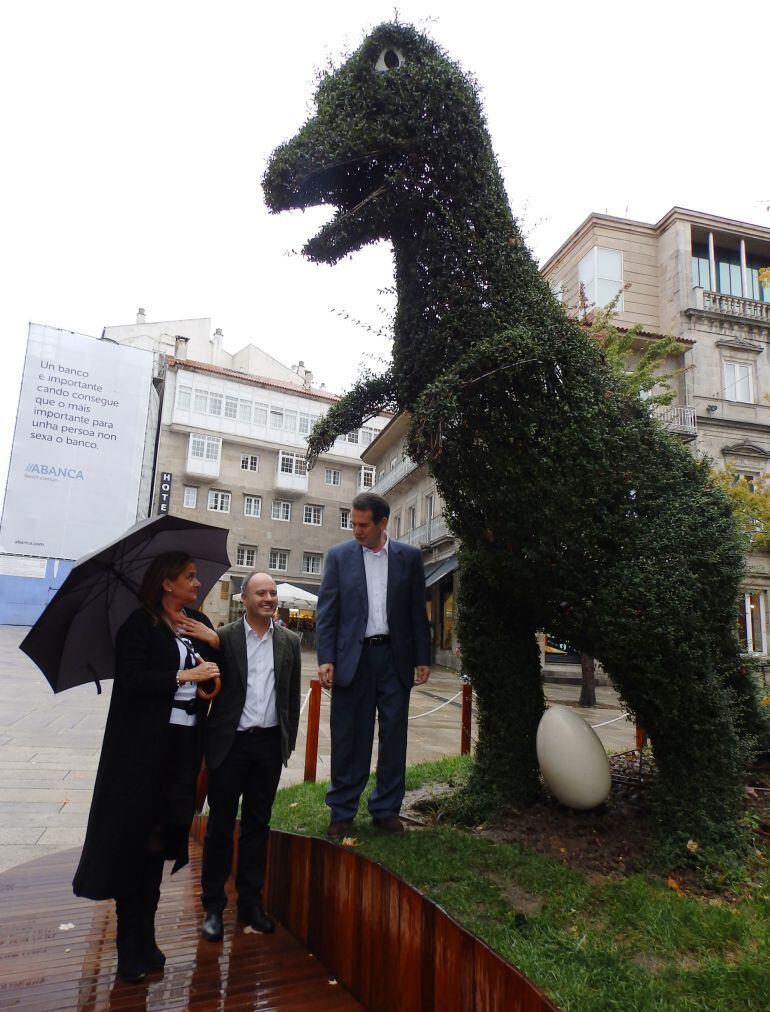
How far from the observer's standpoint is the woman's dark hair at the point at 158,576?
2.90 metres

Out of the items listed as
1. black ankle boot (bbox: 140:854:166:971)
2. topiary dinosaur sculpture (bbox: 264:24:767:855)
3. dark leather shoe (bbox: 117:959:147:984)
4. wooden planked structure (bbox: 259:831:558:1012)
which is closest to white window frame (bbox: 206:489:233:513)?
topiary dinosaur sculpture (bbox: 264:24:767:855)

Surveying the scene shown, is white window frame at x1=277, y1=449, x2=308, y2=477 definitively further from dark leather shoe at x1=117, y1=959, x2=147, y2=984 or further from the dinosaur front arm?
dark leather shoe at x1=117, y1=959, x2=147, y2=984

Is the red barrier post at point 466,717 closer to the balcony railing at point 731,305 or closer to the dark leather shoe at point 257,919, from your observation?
the dark leather shoe at point 257,919

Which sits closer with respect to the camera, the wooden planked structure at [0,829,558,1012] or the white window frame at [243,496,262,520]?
the wooden planked structure at [0,829,558,1012]

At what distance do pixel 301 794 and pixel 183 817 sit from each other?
2.56 metres

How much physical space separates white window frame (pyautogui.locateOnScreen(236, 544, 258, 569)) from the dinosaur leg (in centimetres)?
3446

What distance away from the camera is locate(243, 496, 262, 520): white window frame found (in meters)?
38.3

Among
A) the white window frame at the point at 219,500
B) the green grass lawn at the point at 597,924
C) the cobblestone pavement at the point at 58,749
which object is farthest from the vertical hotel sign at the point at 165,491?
the green grass lawn at the point at 597,924

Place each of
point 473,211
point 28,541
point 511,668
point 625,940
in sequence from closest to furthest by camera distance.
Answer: point 625,940 → point 473,211 → point 511,668 → point 28,541

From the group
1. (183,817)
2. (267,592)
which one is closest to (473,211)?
(267,592)

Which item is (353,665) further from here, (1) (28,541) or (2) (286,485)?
(2) (286,485)

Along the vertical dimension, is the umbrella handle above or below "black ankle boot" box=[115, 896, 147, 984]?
above

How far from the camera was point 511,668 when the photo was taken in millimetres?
4000

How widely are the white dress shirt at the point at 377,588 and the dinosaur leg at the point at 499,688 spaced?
1.76ft
